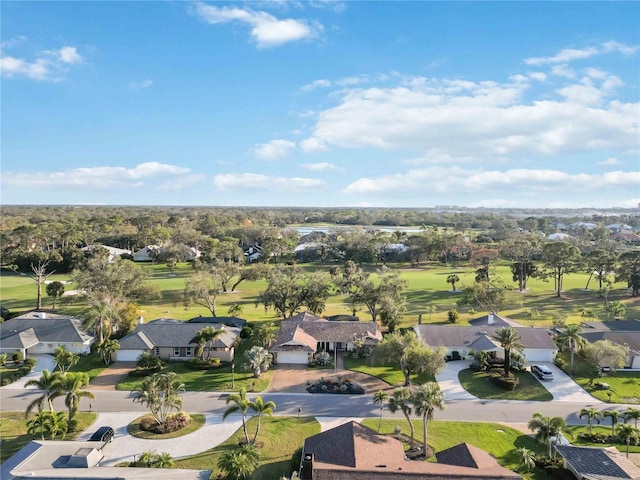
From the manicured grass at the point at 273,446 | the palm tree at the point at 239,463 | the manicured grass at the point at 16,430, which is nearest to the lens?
the palm tree at the point at 239,463

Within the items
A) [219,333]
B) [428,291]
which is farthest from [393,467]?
[428,291]

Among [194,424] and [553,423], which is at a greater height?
[553,423]

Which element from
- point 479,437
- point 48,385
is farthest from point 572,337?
point 48,385

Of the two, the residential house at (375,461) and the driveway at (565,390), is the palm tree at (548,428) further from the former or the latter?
the driveway at (565,390)

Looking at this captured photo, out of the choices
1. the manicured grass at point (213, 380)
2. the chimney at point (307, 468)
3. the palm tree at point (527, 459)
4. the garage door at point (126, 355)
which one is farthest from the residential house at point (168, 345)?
the palm tree at point (527, 459)

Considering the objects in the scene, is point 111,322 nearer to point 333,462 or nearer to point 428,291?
point 333,462

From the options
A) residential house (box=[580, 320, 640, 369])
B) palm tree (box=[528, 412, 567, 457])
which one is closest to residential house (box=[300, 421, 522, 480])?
palm tree (box=[528, 412, 567, 457])

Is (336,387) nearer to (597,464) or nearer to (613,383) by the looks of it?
(597,464)
